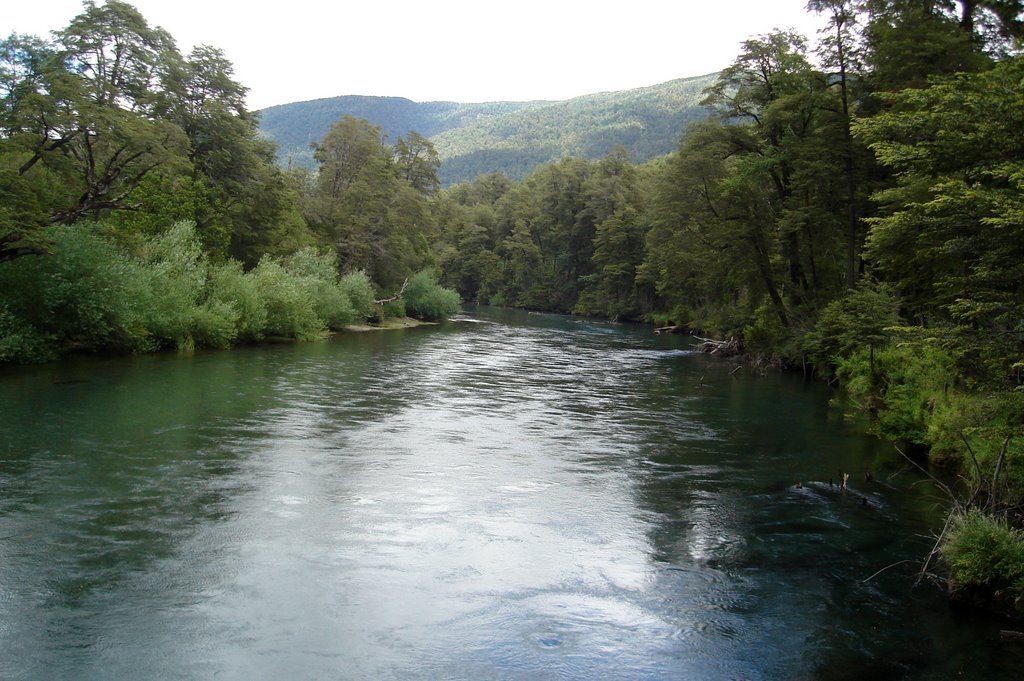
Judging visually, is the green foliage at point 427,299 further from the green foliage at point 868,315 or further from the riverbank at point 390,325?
the green foliage at point 868,315

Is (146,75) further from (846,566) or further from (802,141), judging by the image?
(846,566)

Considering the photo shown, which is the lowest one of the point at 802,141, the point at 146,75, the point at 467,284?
the point at 467,284

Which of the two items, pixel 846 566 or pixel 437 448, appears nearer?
pixel 846 566

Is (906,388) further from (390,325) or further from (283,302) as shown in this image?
(390,325)

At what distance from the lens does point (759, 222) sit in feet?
122

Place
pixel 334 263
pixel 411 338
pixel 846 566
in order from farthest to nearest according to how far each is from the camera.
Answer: pixel 334 263
pixel 411 338
pixel 846 566

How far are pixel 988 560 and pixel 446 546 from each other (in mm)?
7071

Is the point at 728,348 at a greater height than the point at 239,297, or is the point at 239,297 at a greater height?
the point at 239,297

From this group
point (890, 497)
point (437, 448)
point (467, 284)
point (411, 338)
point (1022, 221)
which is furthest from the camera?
point (467, 284)

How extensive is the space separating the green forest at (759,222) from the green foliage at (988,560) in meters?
0.03

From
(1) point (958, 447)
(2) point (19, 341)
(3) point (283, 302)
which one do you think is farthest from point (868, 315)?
(3) point (283, 302)

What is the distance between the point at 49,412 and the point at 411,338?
29220 millimetres

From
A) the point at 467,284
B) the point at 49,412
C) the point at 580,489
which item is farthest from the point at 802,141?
the point at 467,284

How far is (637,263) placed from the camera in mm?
79875
